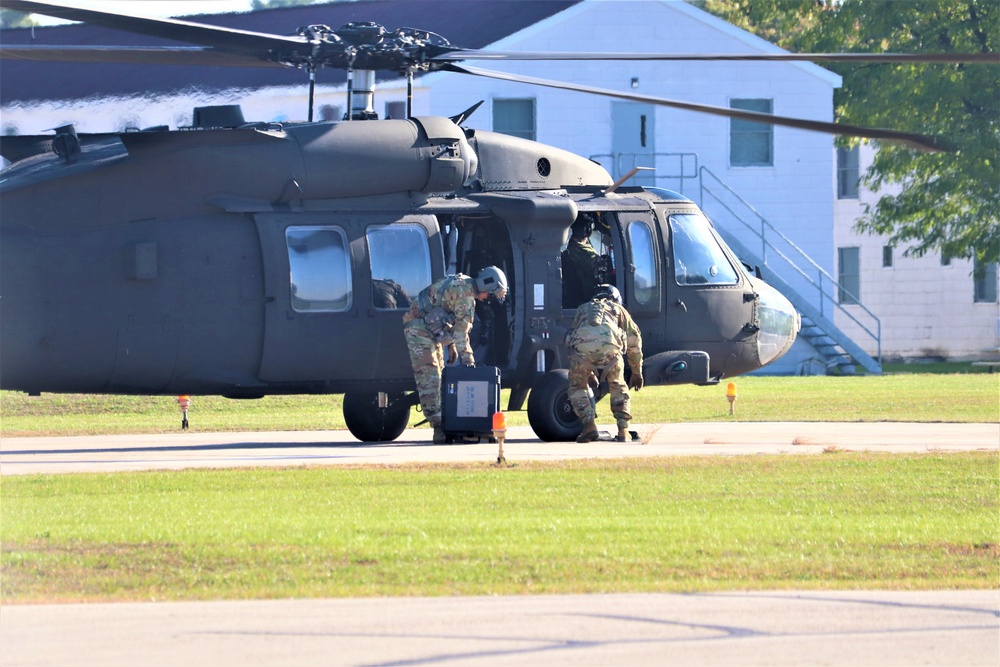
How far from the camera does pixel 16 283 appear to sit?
55.0 ft

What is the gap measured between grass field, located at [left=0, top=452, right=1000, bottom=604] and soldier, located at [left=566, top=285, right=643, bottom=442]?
2.43 meters

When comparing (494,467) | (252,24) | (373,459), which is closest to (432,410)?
(373,459)

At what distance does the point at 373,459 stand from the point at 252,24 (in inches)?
1166

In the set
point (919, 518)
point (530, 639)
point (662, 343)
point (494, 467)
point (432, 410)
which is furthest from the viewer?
point (662, 343)

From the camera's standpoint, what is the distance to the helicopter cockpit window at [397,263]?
60.3 ft

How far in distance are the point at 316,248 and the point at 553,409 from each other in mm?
3302

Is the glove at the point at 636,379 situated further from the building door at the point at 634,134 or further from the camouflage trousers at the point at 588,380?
the building door at the point at 634,134

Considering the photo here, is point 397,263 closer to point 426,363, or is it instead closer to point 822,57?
point 426,363

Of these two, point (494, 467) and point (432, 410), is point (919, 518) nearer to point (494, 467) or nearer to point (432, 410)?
point (494, 467)

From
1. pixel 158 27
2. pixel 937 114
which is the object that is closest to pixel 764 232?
pixel 937 114

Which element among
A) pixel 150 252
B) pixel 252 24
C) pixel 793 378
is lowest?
pixel 793 378

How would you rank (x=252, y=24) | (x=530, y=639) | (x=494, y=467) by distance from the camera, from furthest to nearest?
(x=252, y=24) < (x=494, y=467) < (x=530, y=639)

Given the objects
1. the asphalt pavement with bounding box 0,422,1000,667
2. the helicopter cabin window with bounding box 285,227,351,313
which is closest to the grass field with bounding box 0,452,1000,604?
the asphalt pavement with bounding box 0,422,1000,667

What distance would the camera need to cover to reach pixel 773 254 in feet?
138
